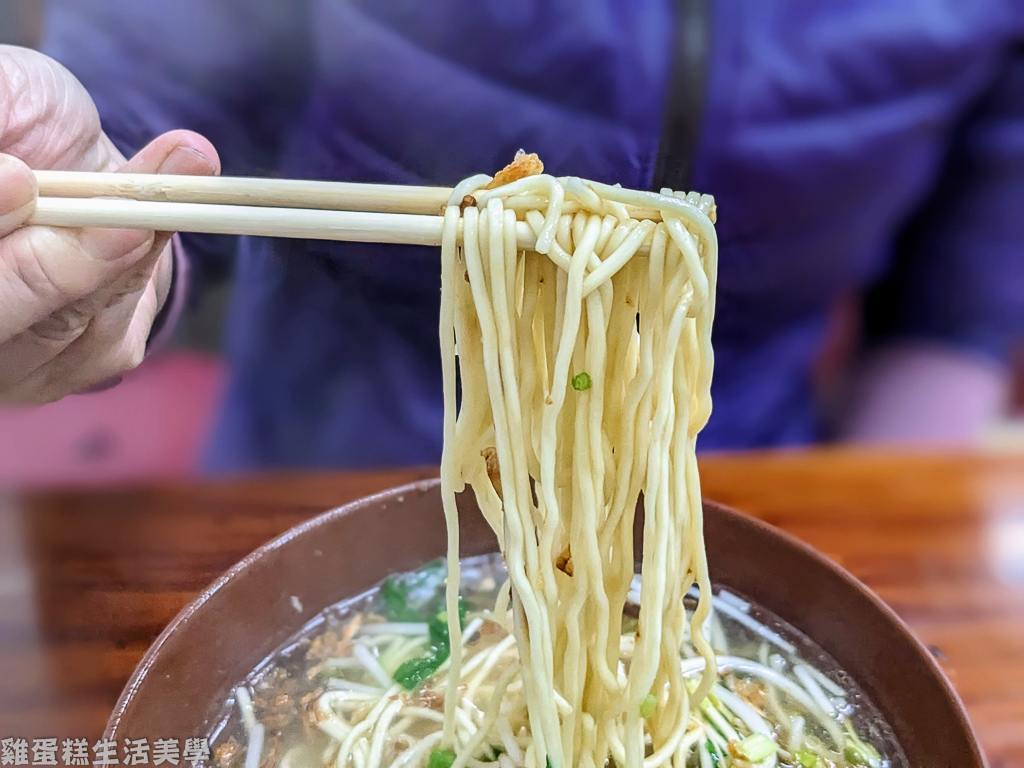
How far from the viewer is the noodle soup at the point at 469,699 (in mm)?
859

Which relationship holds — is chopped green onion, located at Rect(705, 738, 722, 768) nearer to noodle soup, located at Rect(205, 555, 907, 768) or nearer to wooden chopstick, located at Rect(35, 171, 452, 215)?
noodle soup, located at Rect(205, 555, 907, 768)

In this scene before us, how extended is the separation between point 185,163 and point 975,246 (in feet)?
5.23

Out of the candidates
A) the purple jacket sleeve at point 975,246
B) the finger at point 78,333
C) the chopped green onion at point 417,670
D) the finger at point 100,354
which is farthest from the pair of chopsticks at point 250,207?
the purple jacket sleeve at point 975,246

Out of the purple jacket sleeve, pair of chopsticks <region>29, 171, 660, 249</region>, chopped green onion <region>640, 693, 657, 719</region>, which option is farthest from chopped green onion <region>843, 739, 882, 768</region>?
the purple jacket sleeve

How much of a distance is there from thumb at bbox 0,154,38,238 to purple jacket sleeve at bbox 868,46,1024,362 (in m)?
1.68

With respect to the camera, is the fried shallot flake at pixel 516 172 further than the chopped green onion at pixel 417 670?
No

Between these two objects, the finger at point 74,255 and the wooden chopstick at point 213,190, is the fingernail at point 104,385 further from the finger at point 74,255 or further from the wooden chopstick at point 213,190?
the wooden chopstick at point 213,190

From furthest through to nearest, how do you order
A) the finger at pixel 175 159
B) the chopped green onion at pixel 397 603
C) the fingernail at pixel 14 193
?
1. the chopped green onion at pixel 397 603
2. the finger at pixel 175 159
3. the fingernail at pixel 14 193

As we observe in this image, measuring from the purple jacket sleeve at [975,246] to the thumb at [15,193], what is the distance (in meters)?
1.68

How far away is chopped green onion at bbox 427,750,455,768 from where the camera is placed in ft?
2.75

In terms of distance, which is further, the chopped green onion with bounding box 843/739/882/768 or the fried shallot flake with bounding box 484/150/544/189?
the chopped green onion with bounding box 843/739/882/768

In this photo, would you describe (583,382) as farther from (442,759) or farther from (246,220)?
(442,759)

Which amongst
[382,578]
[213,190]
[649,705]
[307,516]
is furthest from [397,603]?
[213,190]

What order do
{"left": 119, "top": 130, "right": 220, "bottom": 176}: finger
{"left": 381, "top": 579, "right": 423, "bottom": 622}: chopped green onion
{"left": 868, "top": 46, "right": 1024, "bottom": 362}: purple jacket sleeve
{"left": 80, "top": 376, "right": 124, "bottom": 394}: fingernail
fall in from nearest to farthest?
{"left": 119, "top": 130, "right": 220, "bottom": 176}: finger, {"left": 80, "top": 376, "right": 124, "bottom": 394}: fingernail, {"left": 381, "top": 579, "right": 423, "bottom": 622}: chopped green onion, {"left": 868, "top": 46, "right": 1024, "bottom": 362}: purple jacket sleeve
